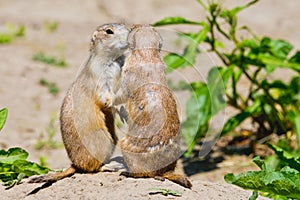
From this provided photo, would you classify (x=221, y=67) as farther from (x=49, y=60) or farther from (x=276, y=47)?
(x=49, y=60)

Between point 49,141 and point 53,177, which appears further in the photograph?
point 49,141

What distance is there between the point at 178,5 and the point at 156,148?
9.31m

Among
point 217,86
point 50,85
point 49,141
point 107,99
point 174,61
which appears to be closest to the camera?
point 107,99

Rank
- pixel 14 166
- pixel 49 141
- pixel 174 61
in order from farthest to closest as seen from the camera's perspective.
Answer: pixel 49 141 → pixel 174 61 → pixel 14 166

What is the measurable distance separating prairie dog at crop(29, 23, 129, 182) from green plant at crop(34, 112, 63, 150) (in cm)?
260

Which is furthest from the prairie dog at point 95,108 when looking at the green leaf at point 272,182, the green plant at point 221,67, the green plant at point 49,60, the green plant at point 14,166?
the green plant at point 49,60

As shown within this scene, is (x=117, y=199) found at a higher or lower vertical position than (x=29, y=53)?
lower

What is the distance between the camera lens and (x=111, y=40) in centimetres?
411

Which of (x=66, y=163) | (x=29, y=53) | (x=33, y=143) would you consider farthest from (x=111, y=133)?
(x=29, y=53)

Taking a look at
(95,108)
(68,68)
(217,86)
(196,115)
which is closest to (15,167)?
(95,108)

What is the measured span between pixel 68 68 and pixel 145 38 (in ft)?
18.9

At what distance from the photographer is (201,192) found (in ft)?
12.7

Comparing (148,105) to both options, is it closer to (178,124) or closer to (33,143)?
(178,124)

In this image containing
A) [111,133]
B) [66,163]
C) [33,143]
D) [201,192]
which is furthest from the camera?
[33,143]
